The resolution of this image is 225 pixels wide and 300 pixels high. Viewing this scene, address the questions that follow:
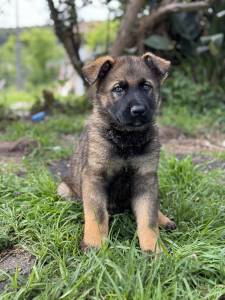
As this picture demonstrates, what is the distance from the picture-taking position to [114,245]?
3.04 metres

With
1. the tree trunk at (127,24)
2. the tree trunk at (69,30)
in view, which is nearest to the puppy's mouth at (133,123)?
the tree trunk at (69,30)

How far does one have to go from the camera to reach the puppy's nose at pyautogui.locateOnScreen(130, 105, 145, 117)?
3.26 metres

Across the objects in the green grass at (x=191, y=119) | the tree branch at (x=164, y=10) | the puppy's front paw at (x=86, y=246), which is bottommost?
the green grass at (x=191, y=119)

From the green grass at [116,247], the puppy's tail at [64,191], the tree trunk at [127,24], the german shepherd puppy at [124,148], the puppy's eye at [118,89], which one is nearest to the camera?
the green grass at [116,247]

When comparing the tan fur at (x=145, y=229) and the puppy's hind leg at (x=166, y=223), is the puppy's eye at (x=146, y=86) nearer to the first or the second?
the tan fur at (x=145, y=229)

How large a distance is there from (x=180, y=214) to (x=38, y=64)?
18.6m

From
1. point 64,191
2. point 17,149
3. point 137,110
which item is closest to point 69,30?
point 17,149

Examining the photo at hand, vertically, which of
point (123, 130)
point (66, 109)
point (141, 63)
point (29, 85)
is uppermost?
point (141, 63)

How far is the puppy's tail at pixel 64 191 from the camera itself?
3996 mm

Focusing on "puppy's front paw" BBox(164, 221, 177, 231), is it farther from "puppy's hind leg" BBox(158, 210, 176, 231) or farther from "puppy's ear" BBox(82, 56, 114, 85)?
"puppy's ear" BBox(82, 56, 114, 85)

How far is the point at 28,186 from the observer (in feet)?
14.1

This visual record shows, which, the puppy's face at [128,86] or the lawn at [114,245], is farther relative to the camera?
the puppy's face at [128,86]

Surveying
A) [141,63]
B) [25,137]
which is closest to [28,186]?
[141,63]

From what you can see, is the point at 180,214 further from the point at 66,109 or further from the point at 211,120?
the point at 66,109
